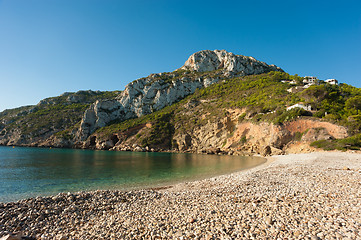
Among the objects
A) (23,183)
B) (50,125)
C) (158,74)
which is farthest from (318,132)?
(50,125)

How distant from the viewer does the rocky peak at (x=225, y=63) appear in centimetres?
8981

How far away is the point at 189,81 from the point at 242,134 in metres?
50.8

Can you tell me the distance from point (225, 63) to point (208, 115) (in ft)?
154

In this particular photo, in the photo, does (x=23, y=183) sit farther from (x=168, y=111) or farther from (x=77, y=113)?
(x=77, y=113)

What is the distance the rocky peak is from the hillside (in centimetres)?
61

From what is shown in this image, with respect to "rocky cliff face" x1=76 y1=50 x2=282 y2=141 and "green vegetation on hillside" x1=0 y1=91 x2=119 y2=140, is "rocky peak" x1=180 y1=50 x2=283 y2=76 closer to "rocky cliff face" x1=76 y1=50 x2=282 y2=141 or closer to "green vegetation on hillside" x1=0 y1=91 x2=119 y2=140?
"rocky cliff face" x1=76 y1=50 x2=282 y2=141

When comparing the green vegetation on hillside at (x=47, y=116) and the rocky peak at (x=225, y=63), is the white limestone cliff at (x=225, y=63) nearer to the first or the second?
the rocky peak at (x=225, y=63)

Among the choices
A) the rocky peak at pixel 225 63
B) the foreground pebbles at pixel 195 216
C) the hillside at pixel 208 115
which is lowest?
the foreground pebbles at pixel 195 216

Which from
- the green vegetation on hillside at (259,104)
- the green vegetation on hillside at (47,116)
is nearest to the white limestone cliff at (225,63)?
the green vegetation on hillside at (259,104)

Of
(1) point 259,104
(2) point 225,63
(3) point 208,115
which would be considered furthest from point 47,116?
(1) point 259,104

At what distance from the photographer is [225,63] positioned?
96.4 meters

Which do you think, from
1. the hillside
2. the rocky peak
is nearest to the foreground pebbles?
the hillside

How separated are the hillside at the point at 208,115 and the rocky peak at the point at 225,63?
2.01 ft

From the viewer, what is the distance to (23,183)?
15.1m
